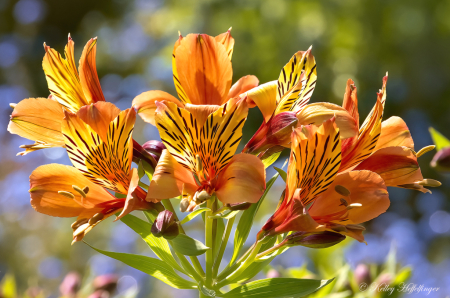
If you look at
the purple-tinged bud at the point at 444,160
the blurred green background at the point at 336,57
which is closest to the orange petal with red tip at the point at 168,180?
the purple-tinged bud at the point at 444,160

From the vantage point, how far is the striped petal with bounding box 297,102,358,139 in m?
0.41

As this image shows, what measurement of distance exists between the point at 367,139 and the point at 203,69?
0.19 metres

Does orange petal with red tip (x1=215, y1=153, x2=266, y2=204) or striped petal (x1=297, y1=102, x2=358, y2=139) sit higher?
striped petal (x1=297, y1=102, x2=358, y2=139)

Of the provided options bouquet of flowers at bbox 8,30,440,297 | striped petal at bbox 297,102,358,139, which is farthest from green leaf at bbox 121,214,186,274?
striped petal at bbox 297,102,358,139

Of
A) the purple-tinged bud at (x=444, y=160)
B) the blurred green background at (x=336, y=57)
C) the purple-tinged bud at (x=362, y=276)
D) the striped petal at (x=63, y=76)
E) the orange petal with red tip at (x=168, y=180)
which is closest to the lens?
the orange petal with red tip at (x=168, y=180)

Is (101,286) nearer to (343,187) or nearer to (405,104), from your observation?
(343,187)

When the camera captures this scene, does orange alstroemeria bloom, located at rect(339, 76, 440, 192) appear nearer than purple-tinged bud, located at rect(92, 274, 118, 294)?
Yes

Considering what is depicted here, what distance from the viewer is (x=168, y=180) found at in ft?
1.25

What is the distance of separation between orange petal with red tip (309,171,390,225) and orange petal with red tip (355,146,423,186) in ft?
0.14

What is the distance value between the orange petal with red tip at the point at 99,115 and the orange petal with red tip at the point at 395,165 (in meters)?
0.27

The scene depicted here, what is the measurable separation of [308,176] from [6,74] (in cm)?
495

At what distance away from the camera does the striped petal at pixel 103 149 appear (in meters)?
0.39

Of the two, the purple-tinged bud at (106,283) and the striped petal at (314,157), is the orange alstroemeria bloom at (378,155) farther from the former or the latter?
the purple-tinged bud at (106,283)

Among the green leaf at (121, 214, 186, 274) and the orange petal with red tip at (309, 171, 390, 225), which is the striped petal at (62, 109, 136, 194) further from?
the orange petal with red tip at (309, 171, 390, 225)
